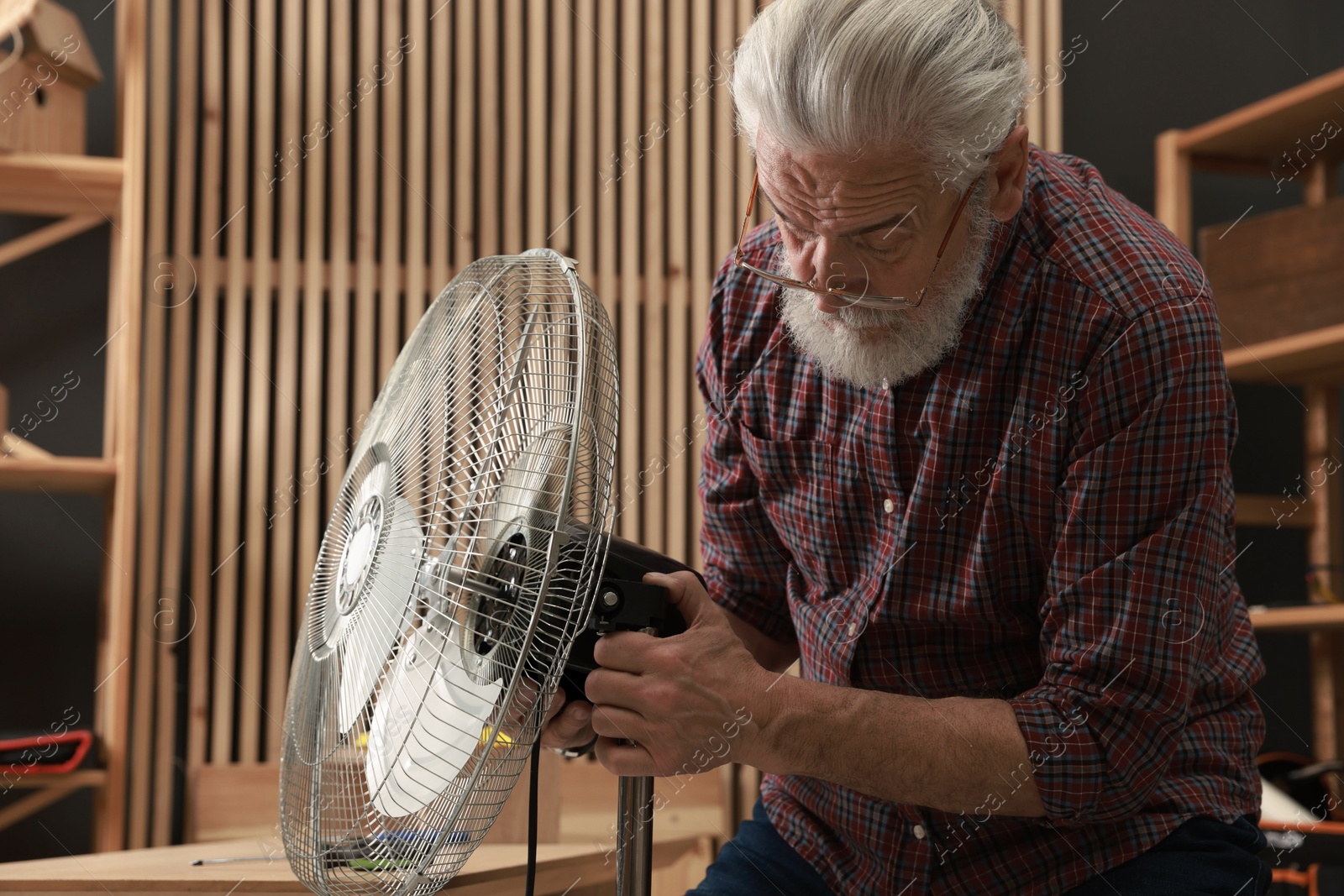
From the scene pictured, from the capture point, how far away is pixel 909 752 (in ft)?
3.67

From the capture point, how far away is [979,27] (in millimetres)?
1127

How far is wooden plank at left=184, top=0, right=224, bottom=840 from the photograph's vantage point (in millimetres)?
2648

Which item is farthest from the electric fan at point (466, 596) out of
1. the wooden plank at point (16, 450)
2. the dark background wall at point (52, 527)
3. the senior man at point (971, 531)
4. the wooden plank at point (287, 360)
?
the dark background wall at point (52, 527)

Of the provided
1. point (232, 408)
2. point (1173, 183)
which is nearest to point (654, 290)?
point (232, 408)

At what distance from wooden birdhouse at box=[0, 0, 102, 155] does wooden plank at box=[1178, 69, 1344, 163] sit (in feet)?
8.02

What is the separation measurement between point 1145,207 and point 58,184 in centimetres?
261

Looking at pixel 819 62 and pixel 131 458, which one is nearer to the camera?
pixel 819 62

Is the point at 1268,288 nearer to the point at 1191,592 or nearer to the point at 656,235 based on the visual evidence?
the point at 656,235

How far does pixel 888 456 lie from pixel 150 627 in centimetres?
197

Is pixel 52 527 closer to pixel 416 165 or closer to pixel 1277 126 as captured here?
pixel 416 165

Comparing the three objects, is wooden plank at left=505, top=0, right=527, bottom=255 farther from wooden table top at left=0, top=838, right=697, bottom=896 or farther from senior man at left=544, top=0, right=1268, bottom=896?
senior man at left=544, top=0, right=1268, bottom=896

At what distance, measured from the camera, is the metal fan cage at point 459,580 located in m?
0.87

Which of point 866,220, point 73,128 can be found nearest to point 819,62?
point 866,220

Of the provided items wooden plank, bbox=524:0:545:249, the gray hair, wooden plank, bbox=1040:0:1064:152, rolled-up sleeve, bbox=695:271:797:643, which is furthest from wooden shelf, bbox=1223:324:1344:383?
wooden plank, bbox=524:0:545:249
